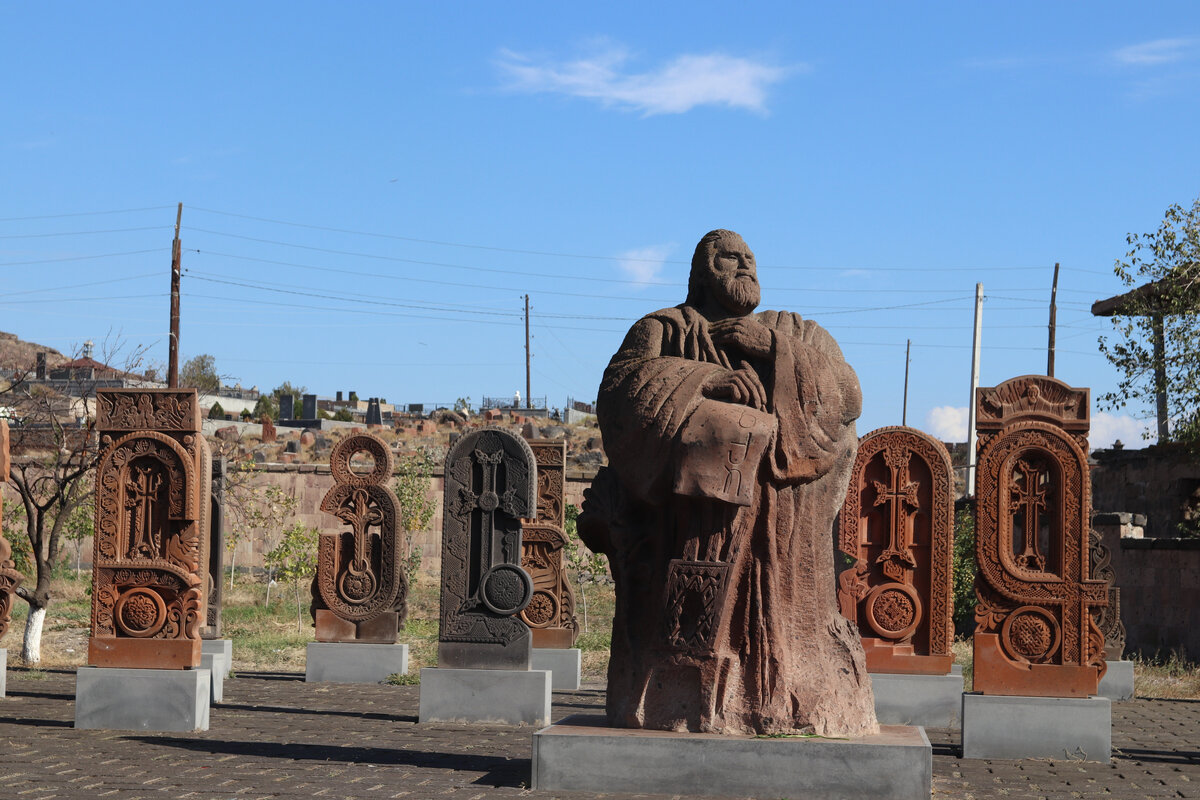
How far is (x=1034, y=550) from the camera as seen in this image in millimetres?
9680

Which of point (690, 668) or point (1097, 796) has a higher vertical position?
point (690, 668)

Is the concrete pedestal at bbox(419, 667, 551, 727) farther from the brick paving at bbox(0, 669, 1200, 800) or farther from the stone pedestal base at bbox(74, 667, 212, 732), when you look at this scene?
the stone pedestal base at bbox(74, 667, 212, 732)

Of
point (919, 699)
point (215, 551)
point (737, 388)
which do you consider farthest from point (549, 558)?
point (737, 388)

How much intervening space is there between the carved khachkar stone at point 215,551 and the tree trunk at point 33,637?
2.96 metres

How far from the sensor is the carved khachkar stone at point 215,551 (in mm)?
13211

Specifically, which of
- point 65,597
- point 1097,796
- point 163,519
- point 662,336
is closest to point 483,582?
point 163,519

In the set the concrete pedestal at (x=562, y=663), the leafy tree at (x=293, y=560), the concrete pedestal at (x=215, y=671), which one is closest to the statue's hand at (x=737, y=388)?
the concrete pedestal at (x=215, y=671)

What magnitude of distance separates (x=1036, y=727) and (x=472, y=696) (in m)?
4.22

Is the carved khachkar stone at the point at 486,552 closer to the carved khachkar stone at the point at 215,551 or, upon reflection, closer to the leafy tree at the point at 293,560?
the carved khachkar stone at the point at 215,551

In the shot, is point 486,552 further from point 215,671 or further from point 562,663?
point 562,663

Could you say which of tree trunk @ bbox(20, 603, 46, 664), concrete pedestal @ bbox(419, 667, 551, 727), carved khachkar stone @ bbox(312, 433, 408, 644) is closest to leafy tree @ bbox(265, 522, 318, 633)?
tree trunk @ bbox(20, 603, 46, 664)

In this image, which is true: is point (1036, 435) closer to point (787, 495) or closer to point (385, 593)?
point (787, 495)

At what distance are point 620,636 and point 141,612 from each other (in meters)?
4.26

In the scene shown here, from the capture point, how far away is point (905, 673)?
11680 mm
